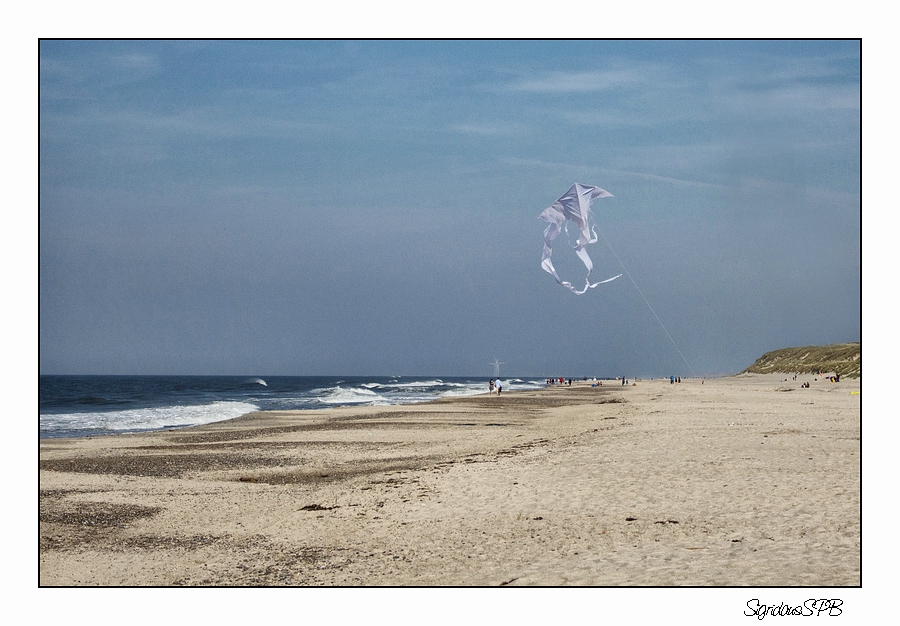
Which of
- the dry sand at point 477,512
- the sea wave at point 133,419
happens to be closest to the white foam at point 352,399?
the sea wave at point 133,419

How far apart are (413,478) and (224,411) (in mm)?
25885

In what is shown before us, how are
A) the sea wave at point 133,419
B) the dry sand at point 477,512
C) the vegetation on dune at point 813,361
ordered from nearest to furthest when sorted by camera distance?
the dry sand at point 477,512 < the sea wave at point 133,419 < the vegetation on dune at point 813,361

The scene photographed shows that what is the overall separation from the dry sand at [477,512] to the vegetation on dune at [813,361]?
4038cm

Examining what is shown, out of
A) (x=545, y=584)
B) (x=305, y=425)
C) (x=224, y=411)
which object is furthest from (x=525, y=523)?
(x=224, y=411)

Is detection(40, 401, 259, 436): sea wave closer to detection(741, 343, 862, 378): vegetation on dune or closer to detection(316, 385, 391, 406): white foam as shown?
detection(316, 385, 391, 406): white foam

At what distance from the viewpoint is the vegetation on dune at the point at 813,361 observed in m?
57.3

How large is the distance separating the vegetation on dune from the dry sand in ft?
132

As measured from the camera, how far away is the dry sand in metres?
7.04

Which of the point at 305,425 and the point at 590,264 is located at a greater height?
the point at 590,264

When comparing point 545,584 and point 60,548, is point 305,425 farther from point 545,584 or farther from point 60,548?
point 545,584

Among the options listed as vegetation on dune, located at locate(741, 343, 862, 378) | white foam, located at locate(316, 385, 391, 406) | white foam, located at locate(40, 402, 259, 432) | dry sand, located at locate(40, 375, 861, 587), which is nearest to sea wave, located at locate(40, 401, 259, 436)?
white foam, located at locate(40, 402, 259, 432)

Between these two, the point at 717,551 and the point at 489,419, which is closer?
the point at 717,551

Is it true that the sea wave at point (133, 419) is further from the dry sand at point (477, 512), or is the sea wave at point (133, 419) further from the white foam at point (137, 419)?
the dry sand at point (477, 512)

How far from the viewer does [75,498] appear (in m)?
11.5
